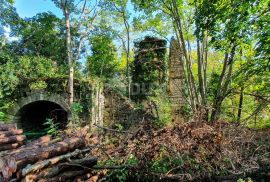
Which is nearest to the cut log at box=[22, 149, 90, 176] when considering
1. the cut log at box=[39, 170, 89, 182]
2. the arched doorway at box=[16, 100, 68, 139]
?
the cut log at box=[39, 170, 89, 182]

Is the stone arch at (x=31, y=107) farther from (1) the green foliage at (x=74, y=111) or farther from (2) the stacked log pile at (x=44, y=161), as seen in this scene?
(2) the stacked log pile at (x=44, y=161)

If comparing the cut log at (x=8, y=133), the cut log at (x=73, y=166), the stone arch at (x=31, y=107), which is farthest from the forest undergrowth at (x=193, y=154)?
the stone arch at (x=31, y=107)

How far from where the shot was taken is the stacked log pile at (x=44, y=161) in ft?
13.8

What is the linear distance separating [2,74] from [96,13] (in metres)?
6.71

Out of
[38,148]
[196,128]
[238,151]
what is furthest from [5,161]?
[238,151]

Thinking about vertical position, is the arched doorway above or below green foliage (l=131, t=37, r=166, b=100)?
below

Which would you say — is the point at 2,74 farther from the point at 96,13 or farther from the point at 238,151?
the point at 238,151

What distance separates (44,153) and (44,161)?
0.18 meters

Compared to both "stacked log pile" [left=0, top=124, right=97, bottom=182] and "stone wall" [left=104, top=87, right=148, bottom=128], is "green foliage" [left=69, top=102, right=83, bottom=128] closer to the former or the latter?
"stacked log pile" [left=0, top=124, right=97, bottom=182]

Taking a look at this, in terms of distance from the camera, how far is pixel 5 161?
427 centimetres

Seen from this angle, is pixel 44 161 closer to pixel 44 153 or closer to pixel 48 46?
pixel 44 153

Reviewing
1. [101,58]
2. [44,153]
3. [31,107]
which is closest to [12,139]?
[44,153]

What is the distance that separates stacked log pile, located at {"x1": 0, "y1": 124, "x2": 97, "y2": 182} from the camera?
4211 millimetres

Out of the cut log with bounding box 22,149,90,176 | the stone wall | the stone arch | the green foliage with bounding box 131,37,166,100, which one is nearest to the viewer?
the cut log with bounding box 22,149,90,176
